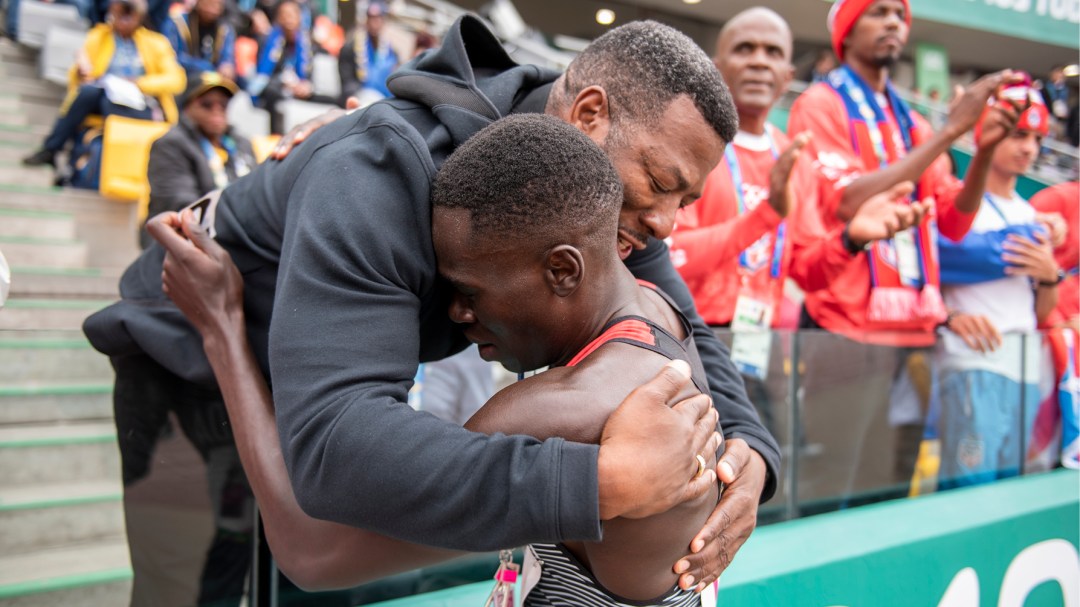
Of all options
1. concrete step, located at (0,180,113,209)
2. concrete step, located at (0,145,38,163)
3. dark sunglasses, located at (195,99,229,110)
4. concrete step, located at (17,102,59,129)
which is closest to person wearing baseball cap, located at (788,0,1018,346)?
dark sunglasses, located at (195,99,229,110)

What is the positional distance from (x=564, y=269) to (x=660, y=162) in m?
0.37

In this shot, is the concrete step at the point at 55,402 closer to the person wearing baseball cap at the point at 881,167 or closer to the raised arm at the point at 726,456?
the raised arm at the point at 726,456

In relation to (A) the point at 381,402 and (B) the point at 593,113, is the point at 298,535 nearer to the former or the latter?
(A) the point at 381,402

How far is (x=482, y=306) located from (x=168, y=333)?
84cm

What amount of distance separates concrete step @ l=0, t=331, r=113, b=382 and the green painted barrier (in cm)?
105

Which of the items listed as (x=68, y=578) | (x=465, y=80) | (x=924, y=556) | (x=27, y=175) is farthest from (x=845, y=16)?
(x=27, y=175)

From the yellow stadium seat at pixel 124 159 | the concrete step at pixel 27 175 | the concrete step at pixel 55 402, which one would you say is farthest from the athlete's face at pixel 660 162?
the concrete step at pixel 27 175

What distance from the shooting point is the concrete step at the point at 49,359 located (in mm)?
2256

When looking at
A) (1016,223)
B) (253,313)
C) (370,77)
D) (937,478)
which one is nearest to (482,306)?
(253,313)

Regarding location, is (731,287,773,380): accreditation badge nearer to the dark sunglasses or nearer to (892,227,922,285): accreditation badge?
(892,227,922,285): accreditation badge

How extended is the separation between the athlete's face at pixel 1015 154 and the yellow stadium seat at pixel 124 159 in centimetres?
527

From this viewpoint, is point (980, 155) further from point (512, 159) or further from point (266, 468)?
point (266, 468)

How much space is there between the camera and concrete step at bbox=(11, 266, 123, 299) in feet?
14.3

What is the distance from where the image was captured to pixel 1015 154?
448 centimetres
